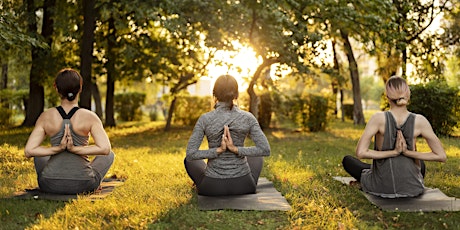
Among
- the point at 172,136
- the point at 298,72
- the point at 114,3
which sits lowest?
the point at 172,136

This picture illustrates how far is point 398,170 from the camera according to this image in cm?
662

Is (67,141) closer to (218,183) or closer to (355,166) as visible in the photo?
(218,183)

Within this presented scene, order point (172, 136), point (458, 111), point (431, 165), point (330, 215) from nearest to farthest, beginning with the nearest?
point (330, 215) < point (431, 165) < point (458, 111) < point (172, 136)

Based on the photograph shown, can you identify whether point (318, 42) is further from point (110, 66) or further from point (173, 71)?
point (110, 66)

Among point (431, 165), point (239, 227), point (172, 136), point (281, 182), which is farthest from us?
point (172, 136)

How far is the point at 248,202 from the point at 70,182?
2.51 meters

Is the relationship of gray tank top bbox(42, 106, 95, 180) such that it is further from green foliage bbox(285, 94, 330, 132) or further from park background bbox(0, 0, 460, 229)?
green foliage bbox(285, 94, 330, 132)

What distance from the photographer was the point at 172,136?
19516 millimetres

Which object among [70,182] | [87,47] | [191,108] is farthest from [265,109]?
[70,182]

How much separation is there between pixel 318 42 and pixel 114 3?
728 centimetres

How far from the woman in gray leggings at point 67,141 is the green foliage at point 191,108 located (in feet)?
61.8

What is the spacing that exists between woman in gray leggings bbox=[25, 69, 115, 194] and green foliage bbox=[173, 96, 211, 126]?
18.8 m

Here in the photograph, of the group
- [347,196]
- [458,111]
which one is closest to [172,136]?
[458,111]

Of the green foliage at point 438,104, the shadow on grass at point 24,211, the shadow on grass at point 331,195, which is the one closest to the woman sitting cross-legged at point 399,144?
the shadow on grass at point 331,195
